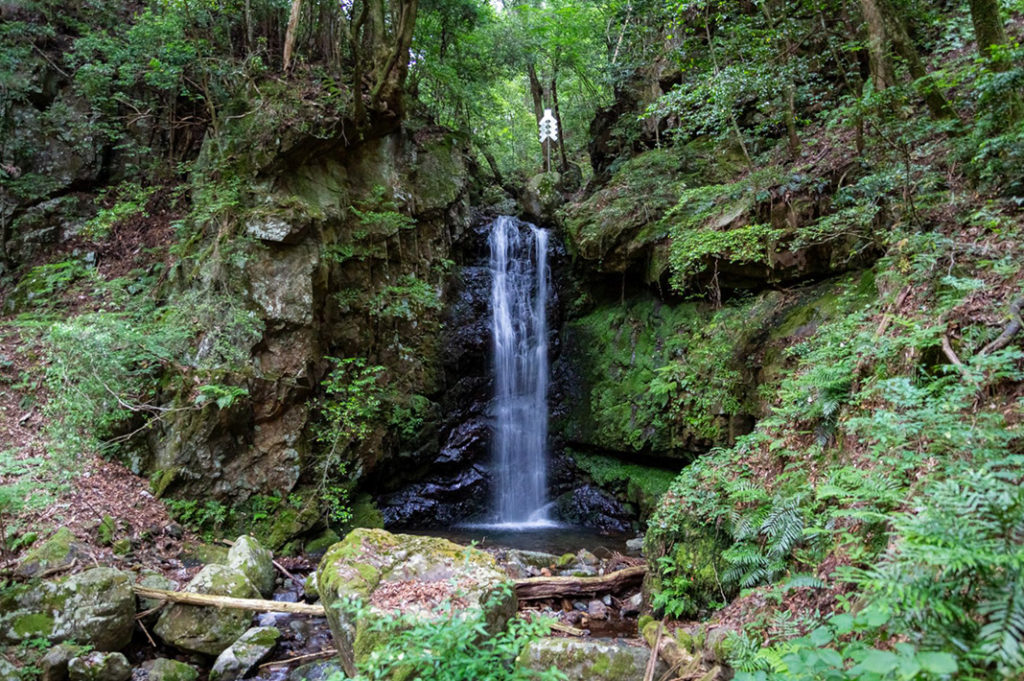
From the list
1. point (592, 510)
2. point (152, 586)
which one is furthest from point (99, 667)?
point (592, 510)

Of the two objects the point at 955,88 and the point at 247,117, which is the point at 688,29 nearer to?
the point at 955,88

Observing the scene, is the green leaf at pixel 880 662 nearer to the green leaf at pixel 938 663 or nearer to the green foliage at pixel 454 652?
the green leaf at pixel 938 663

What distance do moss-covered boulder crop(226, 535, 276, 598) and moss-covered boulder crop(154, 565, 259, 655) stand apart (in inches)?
14.4

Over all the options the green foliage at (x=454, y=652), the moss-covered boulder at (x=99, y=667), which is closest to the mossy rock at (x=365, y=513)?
the moss-covered boulder at (x=99, y=667)

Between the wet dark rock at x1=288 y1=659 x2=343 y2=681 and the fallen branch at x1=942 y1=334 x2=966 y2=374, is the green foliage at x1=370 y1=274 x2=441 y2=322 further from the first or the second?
the fallen branch at x1=942 y1=334 x2=966 y2=374

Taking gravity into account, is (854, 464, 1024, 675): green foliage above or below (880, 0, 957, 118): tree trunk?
below

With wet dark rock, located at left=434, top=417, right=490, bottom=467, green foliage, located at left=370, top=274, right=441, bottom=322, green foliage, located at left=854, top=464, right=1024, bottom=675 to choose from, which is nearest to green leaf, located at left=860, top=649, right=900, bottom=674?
green foliage, located at left=854, top=464, right=1024, bottom=675

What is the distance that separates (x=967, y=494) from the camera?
2.09 metres

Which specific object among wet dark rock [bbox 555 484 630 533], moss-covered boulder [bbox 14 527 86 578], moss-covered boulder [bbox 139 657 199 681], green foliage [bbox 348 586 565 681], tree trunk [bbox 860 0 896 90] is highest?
tree trunk [bbox 860 0 896 90]

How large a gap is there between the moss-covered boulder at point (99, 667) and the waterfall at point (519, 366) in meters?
6.65

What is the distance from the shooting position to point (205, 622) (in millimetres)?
4945

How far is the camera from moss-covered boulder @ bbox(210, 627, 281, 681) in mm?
4523

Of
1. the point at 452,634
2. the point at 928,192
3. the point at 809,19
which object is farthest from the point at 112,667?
the point at 809,19

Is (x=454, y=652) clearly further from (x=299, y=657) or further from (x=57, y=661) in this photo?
(x=57, y=661)
